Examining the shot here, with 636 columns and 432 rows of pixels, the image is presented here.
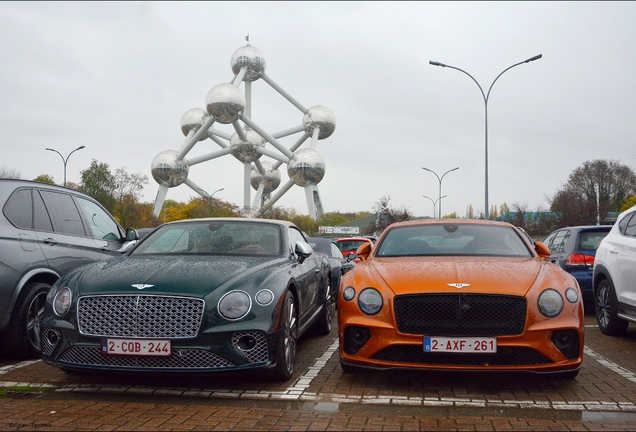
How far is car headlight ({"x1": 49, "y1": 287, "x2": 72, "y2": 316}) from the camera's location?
17.0 ft

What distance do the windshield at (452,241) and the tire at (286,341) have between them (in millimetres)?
1350

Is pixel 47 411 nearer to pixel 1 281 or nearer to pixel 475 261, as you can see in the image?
pixel 1 281

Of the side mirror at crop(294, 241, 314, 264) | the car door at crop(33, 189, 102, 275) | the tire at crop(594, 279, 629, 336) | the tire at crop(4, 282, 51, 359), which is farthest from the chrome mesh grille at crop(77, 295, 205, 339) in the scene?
the tire at crop(594, 279, 629, 336)

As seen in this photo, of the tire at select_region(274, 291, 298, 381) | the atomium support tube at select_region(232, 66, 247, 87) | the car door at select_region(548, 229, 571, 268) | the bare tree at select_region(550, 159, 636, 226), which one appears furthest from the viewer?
the bare tree at select_region(550, 159, 636, 226)

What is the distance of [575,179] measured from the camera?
71.8 metres

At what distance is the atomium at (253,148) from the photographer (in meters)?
A: 53.0

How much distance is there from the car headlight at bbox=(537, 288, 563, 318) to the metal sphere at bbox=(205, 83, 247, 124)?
140 ft

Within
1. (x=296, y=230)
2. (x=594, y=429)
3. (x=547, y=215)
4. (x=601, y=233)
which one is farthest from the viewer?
(x=547, y=215)

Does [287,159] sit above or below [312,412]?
above

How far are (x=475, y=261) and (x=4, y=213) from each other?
182 inches

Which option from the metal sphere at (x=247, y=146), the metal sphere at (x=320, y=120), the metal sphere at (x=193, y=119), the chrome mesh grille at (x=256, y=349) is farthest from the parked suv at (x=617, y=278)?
the metal sphere at (x=193, y=119)

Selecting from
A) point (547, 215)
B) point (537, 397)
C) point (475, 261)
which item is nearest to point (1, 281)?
→ point (475, 261)

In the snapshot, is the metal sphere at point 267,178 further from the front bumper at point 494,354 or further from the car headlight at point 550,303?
the car headlight at point 550,303

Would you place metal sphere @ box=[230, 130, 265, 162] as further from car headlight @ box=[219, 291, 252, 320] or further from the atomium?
car headlight @ box=[219, 291, 252, 320]
